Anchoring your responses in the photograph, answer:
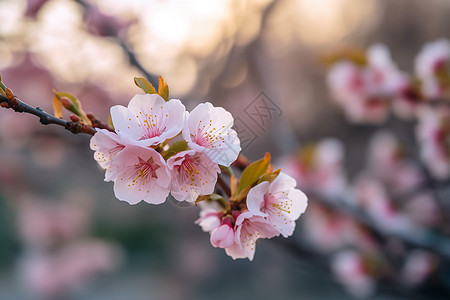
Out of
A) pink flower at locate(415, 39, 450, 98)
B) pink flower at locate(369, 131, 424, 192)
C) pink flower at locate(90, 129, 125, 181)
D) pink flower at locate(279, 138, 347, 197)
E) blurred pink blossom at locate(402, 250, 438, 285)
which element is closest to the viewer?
Result: pink flower at locate(90, 129, 125, 181)

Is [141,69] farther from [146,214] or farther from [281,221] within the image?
[146,214]

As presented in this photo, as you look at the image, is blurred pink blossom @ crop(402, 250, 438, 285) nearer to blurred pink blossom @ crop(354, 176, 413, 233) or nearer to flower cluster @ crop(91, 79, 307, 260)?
blurred pink blossom @ crop(354, 176, 413, 233)

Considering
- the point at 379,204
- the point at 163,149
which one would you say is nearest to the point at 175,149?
the point at 163,149

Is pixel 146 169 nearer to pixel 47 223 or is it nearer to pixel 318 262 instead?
pixel 318 262

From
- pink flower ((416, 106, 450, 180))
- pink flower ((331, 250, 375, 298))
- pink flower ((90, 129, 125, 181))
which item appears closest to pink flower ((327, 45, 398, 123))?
pink flower ((416, 106, 450, 180))

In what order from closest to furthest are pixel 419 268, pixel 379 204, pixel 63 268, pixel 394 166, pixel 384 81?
pixel 384 81 < pixel 419 268 < pixel 379 204 < pixel 394 166 < pixel 63 268

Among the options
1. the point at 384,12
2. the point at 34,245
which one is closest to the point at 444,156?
the point at 34,245
